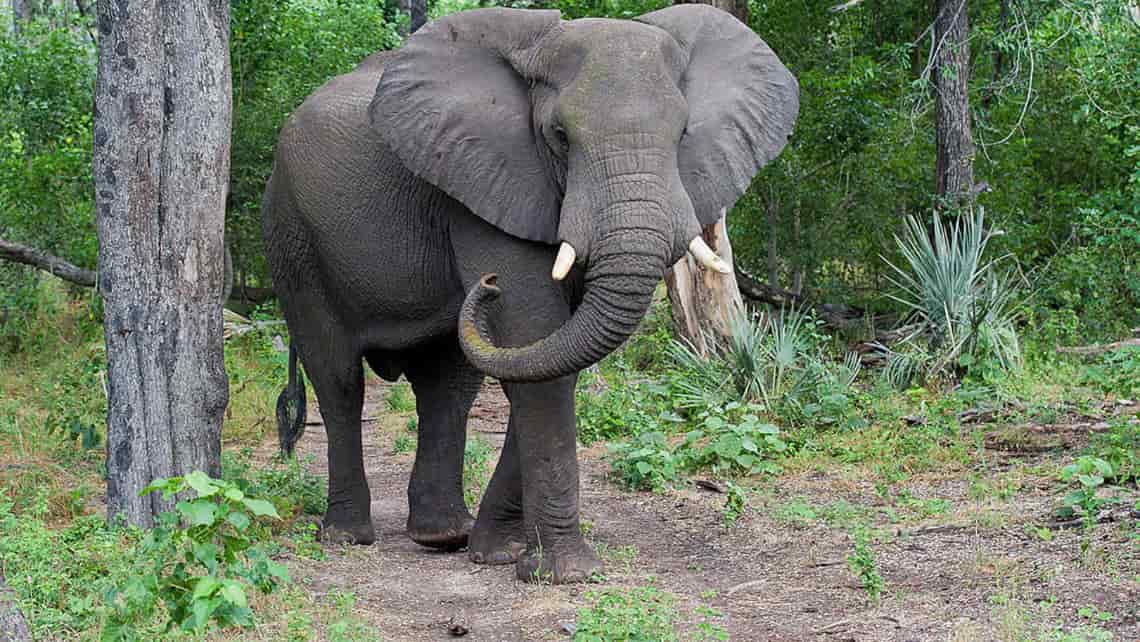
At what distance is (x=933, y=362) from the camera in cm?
1129

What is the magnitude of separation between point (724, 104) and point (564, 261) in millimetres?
1270

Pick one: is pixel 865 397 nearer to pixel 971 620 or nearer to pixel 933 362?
pixel 933 362

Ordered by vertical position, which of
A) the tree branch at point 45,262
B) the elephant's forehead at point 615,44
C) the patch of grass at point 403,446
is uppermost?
the elephant's forehead at point 615,44

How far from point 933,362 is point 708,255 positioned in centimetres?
557

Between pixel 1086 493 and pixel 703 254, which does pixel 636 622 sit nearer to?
pixel 703 254

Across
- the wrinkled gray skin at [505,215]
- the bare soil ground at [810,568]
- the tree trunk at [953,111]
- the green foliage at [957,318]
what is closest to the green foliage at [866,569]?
the bare soil ground at [810,568]

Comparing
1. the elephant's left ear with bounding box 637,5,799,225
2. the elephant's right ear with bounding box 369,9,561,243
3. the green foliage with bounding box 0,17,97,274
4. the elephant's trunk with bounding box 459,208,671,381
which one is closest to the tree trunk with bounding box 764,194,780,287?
the green foliage with bounding box 0,17,97,274

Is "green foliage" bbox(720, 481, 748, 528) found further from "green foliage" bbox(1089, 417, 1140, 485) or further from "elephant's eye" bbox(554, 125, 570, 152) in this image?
Result: "elephant's eye" bbox(554, 125, 570, 152)

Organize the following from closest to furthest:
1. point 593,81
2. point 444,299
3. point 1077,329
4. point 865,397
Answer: point 593,81
point 444,299
point 865,397
point 1077,329

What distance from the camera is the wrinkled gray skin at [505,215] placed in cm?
608

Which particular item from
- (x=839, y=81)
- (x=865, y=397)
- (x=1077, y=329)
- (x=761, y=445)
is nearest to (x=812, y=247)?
(x=839, y=81)

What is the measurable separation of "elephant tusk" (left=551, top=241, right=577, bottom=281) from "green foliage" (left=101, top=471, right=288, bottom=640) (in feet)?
5.41

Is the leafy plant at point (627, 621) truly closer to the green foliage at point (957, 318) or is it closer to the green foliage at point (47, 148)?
the green foliage at point (957, 318)

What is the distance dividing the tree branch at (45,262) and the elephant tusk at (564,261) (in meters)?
7.70
